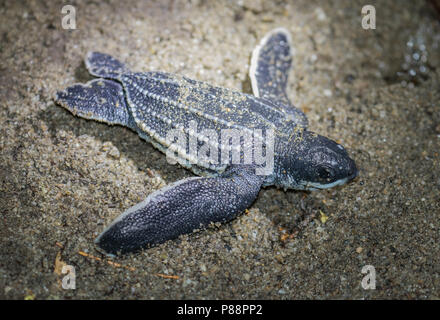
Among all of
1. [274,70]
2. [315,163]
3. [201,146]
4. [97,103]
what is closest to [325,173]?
[315,163]

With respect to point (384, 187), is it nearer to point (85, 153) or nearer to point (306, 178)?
point (306, 178)

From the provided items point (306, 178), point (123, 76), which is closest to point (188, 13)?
point (123, 76)

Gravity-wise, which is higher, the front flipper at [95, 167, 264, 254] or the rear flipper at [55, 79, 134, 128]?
the rear flipper at [55, 79, 134, 128]

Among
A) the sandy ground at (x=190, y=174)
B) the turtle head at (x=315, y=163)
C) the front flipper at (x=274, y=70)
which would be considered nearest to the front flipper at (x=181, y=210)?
the sandy ground at (x=190, y=174)

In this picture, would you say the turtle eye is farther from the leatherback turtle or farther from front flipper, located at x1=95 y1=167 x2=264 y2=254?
front flipper, located at x1=95 y1=167 x2=264 y2=254

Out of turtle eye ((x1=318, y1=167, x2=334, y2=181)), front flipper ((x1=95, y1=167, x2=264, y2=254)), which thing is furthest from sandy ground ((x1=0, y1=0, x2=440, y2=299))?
turtle eye ((x1=318, y1=167, x2=334, y2=181))

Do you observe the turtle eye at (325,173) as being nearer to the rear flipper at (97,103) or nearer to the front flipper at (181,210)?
the front flipper at (181,210)

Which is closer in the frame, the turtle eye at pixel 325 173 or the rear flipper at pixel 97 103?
the turtle eye at pixel 325 173
